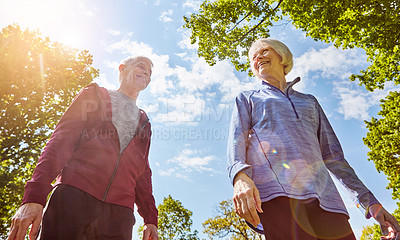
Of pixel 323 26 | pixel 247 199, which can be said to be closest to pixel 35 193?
pixel 247 199

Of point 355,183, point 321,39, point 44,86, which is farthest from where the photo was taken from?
point 44,86

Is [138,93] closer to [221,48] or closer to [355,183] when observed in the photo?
[355,183]

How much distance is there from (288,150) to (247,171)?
42 cm

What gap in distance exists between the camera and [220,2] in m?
10.4

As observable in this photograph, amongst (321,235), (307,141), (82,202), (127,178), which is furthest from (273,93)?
(82,202)

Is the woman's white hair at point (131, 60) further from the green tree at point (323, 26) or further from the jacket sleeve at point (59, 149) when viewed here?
the green tree at point (323, 26)

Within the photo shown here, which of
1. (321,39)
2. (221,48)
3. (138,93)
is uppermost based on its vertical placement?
(221,48)

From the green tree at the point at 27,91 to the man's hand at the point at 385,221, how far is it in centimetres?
1311

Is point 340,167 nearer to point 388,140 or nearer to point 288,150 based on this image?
point 288,150

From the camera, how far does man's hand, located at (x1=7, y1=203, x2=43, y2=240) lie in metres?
1.78

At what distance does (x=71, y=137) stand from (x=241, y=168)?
176 centimetres

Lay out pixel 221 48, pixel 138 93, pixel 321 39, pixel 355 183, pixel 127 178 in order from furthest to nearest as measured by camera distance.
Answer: pixel 221 48, pixel 321 39, pixel 138 93, pixel 127 178, pixel 355 183

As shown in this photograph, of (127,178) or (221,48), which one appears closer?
(127,178)

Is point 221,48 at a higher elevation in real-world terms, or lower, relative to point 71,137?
higher
